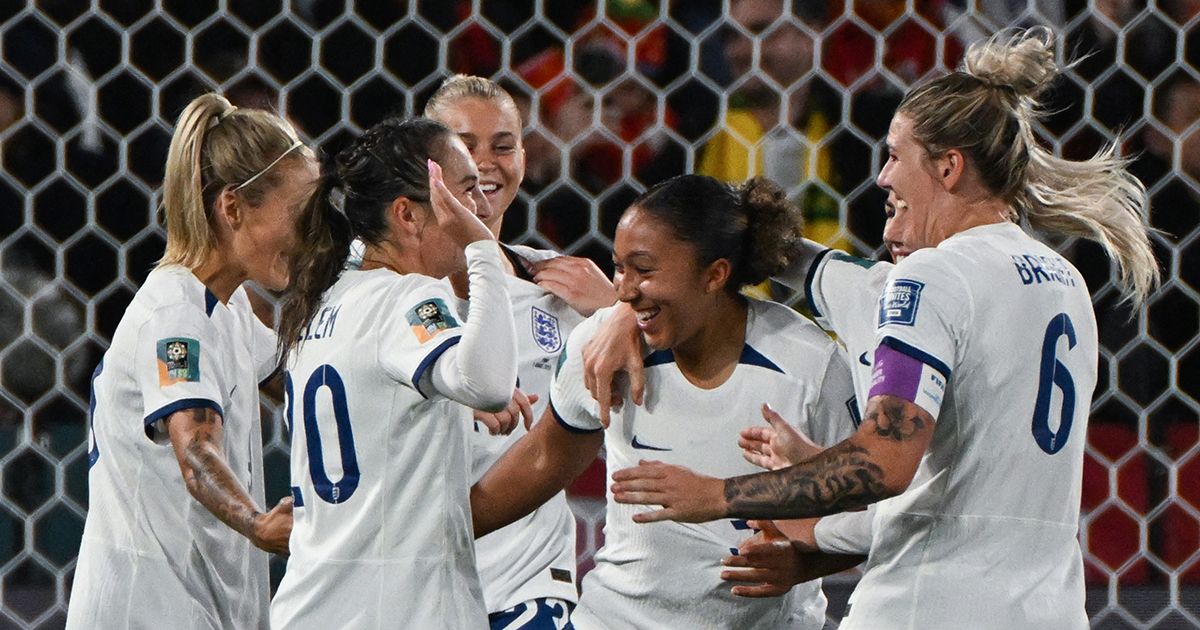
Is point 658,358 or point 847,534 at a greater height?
point 658,358

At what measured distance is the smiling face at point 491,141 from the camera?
250 cm

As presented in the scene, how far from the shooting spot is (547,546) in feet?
7.25

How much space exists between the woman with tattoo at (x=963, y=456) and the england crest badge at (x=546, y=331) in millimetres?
729

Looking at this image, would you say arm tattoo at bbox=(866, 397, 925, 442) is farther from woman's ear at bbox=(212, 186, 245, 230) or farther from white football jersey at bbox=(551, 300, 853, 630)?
woman's ear at bbox=(212, 186, 245, 230)

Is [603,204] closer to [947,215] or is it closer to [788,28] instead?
A: [788,28]

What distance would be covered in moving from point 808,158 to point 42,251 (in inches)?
63.6

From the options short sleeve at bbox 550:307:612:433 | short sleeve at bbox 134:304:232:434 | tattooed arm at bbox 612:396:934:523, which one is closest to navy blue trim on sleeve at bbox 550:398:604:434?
short sleeve at bbox 550:307:612:433

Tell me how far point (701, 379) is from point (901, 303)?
32cm

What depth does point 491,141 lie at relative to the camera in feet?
8.25

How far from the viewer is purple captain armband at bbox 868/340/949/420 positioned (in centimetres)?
155

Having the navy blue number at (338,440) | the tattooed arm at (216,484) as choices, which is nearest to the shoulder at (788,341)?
the navy blue number at (338,440)

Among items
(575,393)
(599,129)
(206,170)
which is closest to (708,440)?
(575,393)

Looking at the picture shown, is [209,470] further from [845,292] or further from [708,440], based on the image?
[845,292]

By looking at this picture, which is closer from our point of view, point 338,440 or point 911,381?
point 911,381
